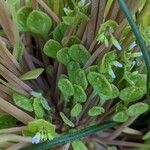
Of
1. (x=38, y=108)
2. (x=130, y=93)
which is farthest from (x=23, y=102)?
(x=130, y=93)

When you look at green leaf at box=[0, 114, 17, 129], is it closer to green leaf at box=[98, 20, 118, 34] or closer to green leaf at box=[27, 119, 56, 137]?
green leaf at box=[27, 119, 56, 137]

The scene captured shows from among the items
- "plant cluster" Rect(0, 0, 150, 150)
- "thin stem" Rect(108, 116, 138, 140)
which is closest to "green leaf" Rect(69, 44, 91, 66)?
"plant cluster" Rect(0, 0, 150, 150)

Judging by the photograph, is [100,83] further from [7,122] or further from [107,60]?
[7,122]

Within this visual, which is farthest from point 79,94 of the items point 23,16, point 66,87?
point 23,16

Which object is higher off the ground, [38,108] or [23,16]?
[23,16]

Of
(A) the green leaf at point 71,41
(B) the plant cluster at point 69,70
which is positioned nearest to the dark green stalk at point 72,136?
(B) the plant cluster at point 69,70

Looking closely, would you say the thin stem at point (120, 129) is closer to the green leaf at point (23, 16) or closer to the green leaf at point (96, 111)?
the green leaf at point (96, 111)
